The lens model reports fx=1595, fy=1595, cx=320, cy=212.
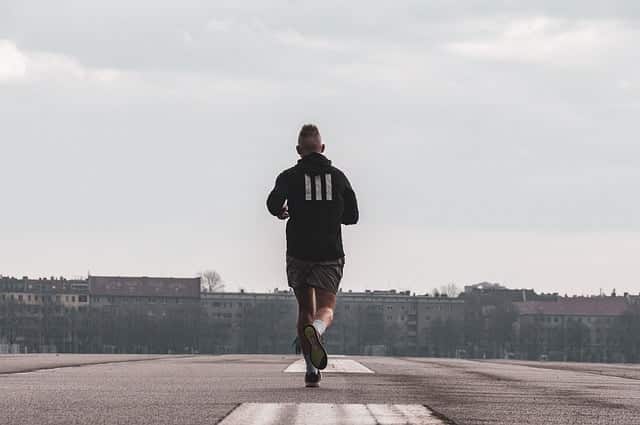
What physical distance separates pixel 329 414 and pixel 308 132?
14.9 feet

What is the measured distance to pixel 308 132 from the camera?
45.0 feet

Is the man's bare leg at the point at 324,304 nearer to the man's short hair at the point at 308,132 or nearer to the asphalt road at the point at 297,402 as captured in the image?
the asphalt road at the point at 297,402

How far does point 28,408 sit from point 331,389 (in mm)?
3635

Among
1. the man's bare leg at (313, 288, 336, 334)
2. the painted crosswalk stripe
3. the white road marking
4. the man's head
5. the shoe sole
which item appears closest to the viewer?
the painted crosswalk stripe

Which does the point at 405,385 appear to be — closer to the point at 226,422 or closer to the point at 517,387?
the point at 517,387

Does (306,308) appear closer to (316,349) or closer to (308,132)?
(316,349)

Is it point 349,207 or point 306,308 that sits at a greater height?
point 349,207

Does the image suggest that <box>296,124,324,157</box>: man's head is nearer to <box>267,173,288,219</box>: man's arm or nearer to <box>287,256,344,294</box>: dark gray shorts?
<box>267,173,288,219</box>: man's arm

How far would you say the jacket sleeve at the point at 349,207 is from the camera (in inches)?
546

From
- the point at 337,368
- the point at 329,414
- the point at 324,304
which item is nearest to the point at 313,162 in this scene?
the point at 324,304

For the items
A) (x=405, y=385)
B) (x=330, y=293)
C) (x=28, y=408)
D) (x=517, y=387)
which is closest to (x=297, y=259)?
(x=330, y=293)

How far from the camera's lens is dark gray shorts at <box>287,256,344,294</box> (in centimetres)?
1350

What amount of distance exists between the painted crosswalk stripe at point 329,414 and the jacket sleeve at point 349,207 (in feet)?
11.1

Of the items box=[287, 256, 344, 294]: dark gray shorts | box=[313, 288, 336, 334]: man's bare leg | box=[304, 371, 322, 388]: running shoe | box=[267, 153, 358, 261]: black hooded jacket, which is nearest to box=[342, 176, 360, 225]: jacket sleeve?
box=[267, 153, 358, 261]: black hooded jacket
